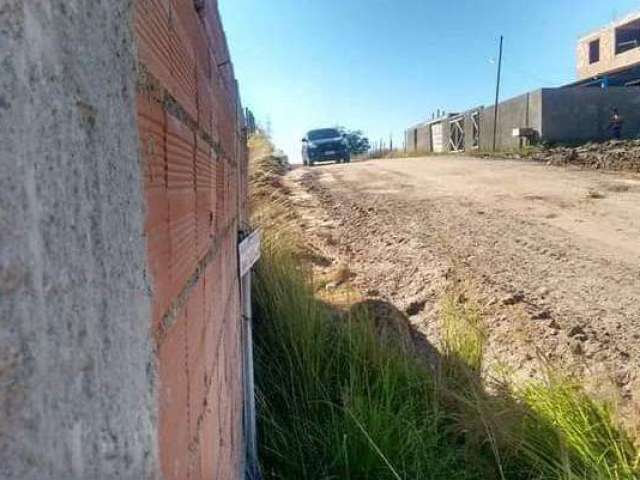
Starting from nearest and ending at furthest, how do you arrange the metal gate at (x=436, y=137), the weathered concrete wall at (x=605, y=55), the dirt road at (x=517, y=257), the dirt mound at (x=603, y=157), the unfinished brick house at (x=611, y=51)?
the dirt road at (x=517, y=257) → the dirt mound at (x=603, y=157) → the metal gate at (x=436, y=137) → the unfinished brick house at (x=611, y=51) → the weathered concrete wall at (x=605, y=55)

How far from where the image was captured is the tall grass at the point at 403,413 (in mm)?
2975

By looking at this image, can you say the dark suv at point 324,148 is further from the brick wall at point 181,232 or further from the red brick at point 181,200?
the red brick at point 181,200

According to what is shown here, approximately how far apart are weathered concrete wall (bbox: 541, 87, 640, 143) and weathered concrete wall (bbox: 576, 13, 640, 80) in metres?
15.0

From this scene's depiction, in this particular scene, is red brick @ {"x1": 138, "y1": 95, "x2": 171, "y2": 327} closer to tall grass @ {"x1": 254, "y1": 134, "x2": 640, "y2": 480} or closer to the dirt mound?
tall grass @ {"x1": 254, "y1": 134, "x2": 640, "y2": 480}

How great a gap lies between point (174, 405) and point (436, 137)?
38.1 m

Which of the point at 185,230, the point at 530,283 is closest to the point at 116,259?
Answer: the point at 185,230

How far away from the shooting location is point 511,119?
90.8ft

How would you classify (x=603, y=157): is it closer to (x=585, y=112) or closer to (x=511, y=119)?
(x=585, y=112)

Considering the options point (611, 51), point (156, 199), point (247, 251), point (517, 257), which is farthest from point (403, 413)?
point (611, 51)

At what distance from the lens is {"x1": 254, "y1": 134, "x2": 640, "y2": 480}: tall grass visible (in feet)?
9.76

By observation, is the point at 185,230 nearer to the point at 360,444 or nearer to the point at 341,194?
the point at 360,444

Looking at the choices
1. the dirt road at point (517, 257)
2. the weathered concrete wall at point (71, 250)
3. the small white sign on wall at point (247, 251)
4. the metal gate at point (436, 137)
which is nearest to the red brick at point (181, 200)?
the weathered concrete wall at point (71, 250)

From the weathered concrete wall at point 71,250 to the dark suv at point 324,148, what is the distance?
25692 mm

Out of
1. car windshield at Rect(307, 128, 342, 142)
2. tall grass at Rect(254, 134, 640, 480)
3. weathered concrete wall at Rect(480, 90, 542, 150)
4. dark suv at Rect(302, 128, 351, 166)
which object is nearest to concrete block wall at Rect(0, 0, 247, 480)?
tall grass at Rect(254, 134, 640, 480)
